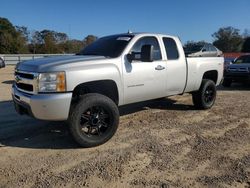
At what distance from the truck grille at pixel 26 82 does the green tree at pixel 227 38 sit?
2541 inches

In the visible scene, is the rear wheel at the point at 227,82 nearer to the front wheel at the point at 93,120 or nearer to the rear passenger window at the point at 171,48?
the rear passenger window at the point at 171,48

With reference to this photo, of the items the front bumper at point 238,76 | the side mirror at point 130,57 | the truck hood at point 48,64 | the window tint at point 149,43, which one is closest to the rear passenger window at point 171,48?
the window tint at point 149,43

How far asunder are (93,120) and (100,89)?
2.44 ft

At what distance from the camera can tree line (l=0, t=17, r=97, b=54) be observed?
6419 centimetres

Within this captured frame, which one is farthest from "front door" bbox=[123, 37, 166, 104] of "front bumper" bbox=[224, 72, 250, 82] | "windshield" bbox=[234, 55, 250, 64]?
"windshield" bbox=[234, 55, 250, 64]

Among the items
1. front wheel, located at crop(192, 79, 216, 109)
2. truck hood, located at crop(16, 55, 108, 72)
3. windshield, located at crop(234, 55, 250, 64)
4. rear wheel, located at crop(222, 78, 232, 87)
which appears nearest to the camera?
truck hood, located at crop(16, 55, 108, 72)

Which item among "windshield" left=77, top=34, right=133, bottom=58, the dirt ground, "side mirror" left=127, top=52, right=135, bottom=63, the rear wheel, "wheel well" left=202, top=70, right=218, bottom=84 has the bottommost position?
the dirt ground

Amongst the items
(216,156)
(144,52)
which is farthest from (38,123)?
(216,156)

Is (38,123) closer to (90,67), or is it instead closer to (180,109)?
(90,67)

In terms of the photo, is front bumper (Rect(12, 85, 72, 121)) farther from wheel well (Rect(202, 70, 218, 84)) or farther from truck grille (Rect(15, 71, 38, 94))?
wheel well (Rect(202, 70, 218, 84))

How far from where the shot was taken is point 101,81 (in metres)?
5.72

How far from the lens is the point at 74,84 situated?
5176mm

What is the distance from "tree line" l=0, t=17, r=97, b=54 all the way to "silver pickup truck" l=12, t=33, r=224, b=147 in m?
59.0

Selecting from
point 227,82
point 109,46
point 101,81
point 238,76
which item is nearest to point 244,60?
point 238,76
